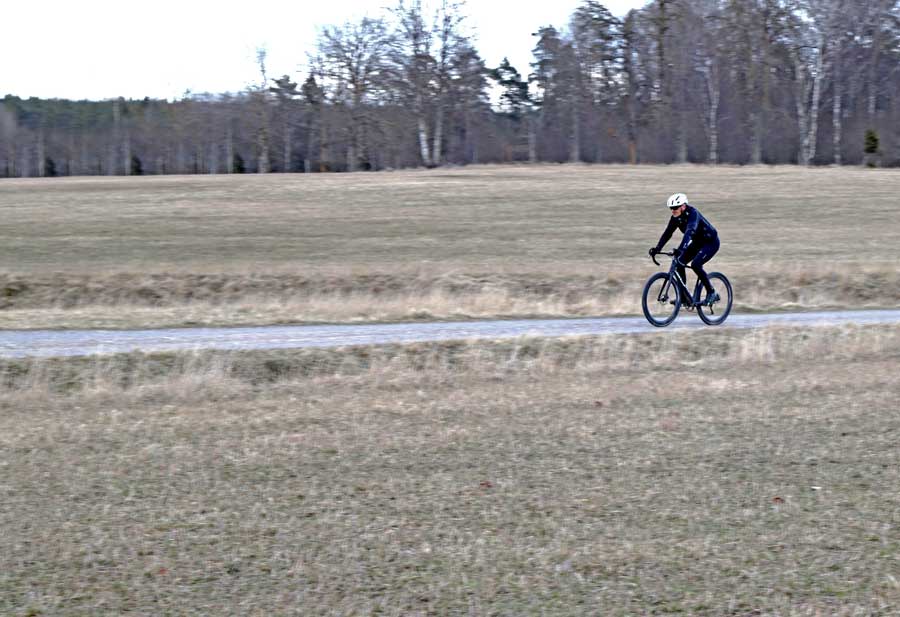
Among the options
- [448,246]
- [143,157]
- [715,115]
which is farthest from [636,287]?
[143,157]

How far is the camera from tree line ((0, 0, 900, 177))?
67188 mm

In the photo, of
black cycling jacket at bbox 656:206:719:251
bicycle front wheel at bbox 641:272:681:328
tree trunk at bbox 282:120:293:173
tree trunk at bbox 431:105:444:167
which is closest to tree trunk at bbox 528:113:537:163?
tree trunk at bbox 431:105:444:167

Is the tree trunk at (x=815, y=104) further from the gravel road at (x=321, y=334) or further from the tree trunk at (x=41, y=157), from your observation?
the tree trunk at (x=41, y=157)

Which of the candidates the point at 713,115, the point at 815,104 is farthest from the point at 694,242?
the point at 713,115

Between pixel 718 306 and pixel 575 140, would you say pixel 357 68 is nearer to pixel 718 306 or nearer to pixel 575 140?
pixel 575 140

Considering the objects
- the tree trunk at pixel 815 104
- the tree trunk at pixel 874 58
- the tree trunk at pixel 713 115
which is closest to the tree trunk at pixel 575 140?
the tree trunk at pixel 713 115

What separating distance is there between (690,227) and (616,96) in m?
61.8

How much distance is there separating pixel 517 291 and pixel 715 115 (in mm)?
49924

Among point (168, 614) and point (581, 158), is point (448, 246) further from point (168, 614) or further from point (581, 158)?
point (581, 158)

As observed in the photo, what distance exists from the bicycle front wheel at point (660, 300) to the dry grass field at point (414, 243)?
211 cm

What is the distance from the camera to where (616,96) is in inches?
2970

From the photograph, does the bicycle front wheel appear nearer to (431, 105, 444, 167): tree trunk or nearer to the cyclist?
the cyclist

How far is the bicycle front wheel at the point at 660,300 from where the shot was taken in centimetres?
1648

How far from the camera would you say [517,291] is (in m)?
22.9
